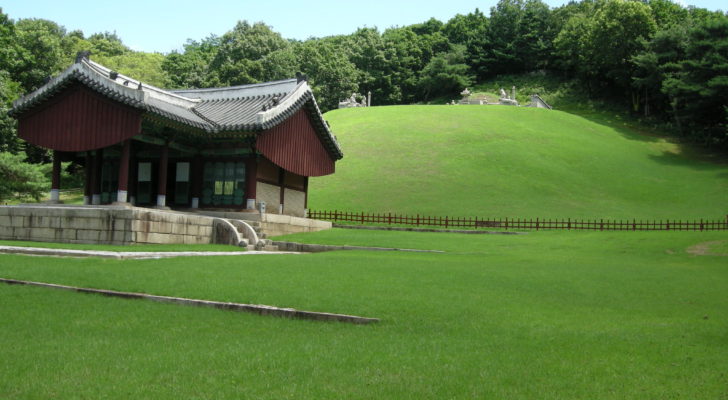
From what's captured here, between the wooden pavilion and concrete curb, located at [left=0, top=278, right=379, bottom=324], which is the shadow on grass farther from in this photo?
concrete curb, located at [left=0, top=278, right=379, bottom=324]

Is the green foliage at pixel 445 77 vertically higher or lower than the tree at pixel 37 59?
higher

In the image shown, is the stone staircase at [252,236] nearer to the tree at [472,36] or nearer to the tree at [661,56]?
the tree at [661,56]

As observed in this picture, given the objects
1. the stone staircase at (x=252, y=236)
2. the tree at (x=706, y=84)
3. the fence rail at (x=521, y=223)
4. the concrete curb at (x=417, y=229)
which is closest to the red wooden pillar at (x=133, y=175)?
the stone staircase at (x=252, y=236)

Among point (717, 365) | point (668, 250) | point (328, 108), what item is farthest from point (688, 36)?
point (717, 365)

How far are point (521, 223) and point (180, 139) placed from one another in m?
21.4

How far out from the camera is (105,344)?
791cm

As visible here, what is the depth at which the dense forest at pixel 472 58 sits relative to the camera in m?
60.1

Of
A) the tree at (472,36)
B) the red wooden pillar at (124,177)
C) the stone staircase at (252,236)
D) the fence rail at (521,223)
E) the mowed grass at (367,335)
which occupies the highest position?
the tree at (472,36)

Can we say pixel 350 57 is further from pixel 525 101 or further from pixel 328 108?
pixel 525 101

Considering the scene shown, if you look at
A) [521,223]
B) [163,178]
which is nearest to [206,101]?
[163,178]

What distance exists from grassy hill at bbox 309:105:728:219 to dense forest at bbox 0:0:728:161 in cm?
781

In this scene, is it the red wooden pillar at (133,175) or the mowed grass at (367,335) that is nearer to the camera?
the mowed grass at (367,335)

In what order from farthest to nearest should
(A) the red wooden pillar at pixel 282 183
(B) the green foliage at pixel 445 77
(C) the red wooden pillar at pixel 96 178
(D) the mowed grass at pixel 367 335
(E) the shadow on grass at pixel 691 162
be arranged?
(B) the green foliage at pixel 445 77
(E) the shadow on grass at pixel 691 162
(A) the red wooden pillar at pixel 282 183
(C) the red wooden pillar at pixel 96 178
(D) the mowed grass at pixel 367 335

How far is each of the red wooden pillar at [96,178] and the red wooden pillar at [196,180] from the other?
4.39 meters
